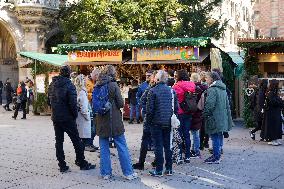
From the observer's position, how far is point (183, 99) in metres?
8.65

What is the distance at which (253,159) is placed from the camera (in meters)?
9.35

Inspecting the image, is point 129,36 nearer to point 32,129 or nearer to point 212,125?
point 32,129

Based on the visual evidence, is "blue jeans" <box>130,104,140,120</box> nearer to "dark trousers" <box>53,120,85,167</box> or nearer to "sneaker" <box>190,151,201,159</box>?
"sneaker" <box>190,151,201,159</box>

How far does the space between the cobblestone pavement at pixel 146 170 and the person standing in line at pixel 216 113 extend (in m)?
0.44

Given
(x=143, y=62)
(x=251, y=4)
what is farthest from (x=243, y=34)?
(x=143, y=62)

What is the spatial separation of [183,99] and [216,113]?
2.30ft

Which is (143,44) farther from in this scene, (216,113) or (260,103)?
(216,113)

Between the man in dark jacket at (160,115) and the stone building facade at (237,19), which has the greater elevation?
the stone building facade at (237,19)

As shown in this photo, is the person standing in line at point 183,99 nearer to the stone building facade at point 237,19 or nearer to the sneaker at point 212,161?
the sneaker at point 212,161

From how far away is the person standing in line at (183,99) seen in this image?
8.63 metres

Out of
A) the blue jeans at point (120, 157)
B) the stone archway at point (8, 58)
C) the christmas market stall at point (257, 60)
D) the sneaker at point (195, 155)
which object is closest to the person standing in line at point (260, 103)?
the christmas market stall at point (257, 60)

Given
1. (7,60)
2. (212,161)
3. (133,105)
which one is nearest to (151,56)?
(133,105)

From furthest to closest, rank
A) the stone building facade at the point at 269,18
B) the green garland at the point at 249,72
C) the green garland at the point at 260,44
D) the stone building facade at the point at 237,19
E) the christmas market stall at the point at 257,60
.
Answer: the stone building facade at the point at 237,19 → the stone building facade at the point at 269,18 → the green garland at the point at 249,72 → the christmas market stall at the point at 257,60 → the green garland at the point at 260,44

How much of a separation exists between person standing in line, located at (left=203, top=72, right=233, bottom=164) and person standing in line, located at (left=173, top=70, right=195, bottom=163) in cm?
35
